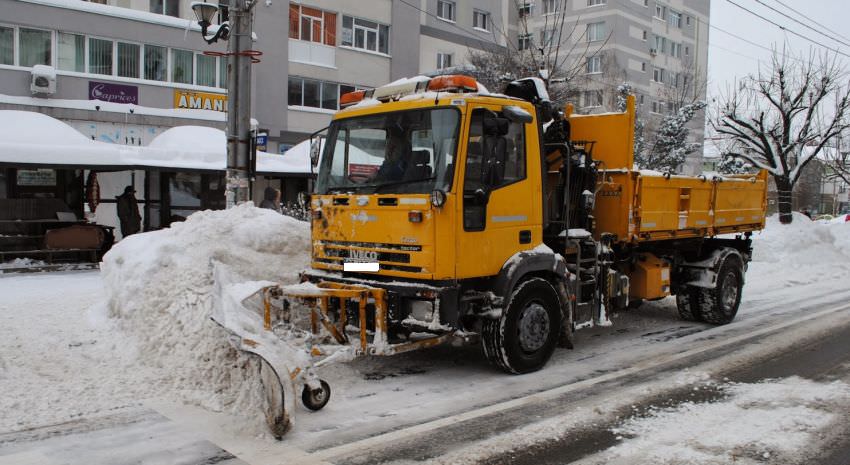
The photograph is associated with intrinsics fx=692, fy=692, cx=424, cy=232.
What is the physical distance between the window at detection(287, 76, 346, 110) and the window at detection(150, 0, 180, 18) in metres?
4.80

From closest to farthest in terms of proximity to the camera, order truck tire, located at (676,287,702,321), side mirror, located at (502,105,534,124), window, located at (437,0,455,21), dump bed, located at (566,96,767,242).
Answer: side mirror, located at (502,105,534,124)
dump bed, located at (566,96,767,242)
truck tire, located at (676,287,702,321)
window, located at (437,0,455,21)

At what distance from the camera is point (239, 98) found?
33.5 ft

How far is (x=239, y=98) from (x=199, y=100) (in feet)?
48.3

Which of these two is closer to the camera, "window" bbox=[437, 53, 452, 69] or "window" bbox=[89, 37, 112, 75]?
"window" bbox=[89, 37, 112, 75]

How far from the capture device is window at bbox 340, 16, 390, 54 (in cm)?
2833

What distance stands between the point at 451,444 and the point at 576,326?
313 cm

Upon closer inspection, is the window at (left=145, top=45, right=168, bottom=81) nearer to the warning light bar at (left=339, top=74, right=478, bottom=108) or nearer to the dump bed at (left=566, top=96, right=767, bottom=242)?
the warning light bar at (left=339, top=74, right=478, bottom=108)

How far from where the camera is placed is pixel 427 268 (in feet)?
20.2

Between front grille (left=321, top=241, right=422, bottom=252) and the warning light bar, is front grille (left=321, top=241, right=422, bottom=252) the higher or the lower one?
the lower one

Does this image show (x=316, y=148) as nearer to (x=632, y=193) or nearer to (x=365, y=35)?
(x=632, y=193)

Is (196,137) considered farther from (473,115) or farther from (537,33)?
(537,33)

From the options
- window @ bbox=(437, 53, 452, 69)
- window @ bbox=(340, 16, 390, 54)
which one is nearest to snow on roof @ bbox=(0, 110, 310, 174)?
window @ bbox=(340, 16, 390, 54)

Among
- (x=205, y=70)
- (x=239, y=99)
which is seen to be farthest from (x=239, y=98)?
(x=205, y=70)

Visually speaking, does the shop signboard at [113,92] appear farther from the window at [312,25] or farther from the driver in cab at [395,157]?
the driver in cab at [395,157]
